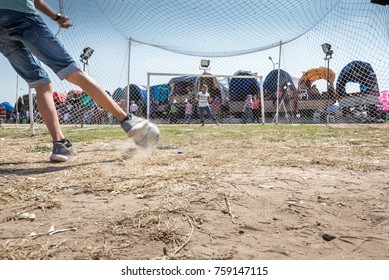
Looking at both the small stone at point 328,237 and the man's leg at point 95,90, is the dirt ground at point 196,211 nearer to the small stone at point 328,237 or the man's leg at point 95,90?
the small stone at point 328,237

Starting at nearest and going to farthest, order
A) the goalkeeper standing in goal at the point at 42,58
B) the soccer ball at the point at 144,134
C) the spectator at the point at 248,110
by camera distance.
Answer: the goalkeeper standing in goal at the point at 42,58 < the soccer ball at the point at 144,134 < the spectator at the point at 248,110

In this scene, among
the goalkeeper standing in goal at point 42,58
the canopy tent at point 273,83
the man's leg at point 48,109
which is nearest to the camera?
the goalkeeper standing in goal at point 42,58

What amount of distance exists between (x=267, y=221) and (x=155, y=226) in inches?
18.7

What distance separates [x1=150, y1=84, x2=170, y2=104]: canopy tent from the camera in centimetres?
1769

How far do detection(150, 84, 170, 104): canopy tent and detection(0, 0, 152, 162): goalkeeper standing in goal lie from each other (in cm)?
1495

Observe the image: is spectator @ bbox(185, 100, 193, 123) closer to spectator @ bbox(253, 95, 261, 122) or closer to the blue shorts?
spectator @ bbox(253, 95, 261, 122)

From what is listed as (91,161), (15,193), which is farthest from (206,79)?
(15,193)

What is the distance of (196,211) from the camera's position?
1.34 meters

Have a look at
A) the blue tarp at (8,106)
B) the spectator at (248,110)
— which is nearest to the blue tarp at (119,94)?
the spectator at (248,110)

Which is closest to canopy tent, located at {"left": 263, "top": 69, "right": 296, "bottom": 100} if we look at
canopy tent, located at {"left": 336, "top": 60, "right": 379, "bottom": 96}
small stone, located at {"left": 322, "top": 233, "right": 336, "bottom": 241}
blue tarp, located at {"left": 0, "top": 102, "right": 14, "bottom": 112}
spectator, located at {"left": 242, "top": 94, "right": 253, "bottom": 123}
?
spectator, located at {"left": 242, "top": 94, "right": 253, "bottom": 123}

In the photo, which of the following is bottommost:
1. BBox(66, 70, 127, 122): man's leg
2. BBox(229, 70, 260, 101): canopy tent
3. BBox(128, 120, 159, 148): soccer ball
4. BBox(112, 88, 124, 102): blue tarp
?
BBox(128, 120, 159, 148): soccer ball

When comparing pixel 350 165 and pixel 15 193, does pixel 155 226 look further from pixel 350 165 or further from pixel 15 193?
pixel 350 165

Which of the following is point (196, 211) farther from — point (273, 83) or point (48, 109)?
point (273, 83)

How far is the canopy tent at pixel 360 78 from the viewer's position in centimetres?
1090
